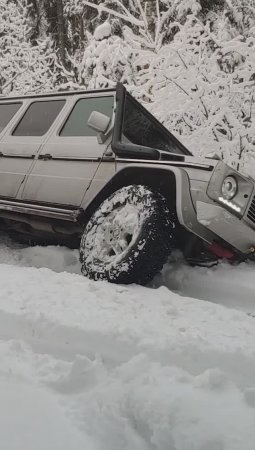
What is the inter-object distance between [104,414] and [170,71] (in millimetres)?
5897

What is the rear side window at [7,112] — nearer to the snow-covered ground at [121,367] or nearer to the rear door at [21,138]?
the rear door at [21,138]

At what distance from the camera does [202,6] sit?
894 cm

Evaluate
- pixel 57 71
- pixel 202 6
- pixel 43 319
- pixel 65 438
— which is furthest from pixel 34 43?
pixel 65 438

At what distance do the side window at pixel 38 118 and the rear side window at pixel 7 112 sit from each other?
0.90 ft

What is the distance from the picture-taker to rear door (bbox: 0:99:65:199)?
512 centimetres

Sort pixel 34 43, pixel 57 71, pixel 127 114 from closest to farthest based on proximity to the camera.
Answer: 1. pixel 127 114
2. pixel 57 71
3. pixel 34 43

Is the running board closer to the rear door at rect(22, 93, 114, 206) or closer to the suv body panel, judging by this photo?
the suv body panel

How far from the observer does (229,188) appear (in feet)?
12.6

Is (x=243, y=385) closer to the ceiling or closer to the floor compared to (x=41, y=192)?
closer to the ceiling

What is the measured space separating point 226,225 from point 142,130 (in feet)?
5.45

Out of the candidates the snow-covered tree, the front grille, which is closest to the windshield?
the front grille

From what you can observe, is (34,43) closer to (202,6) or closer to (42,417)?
(202,6)

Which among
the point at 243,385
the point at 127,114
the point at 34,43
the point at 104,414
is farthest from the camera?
the point at 34,43

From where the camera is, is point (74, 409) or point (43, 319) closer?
point (74, 409)
